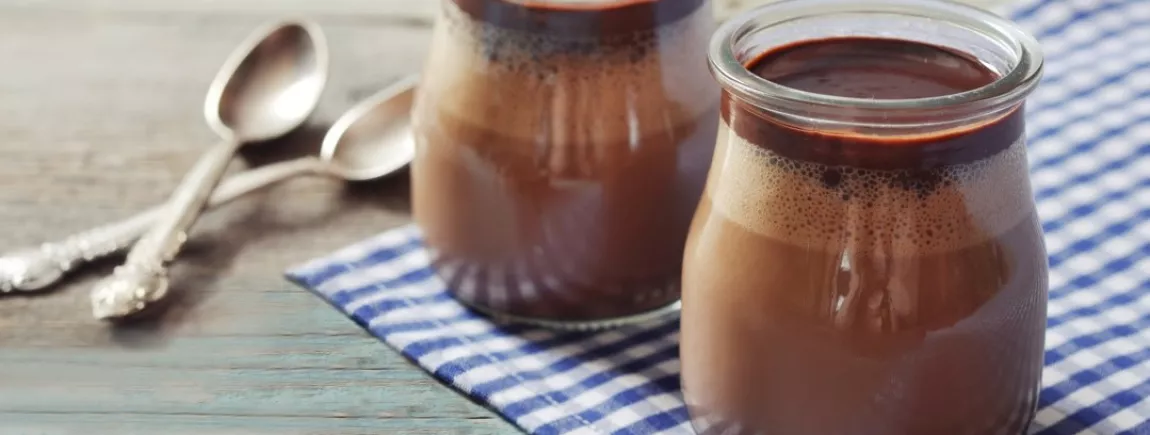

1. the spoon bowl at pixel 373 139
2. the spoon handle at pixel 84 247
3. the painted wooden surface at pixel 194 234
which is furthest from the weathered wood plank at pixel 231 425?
the spoon bowl at pixel 373 139

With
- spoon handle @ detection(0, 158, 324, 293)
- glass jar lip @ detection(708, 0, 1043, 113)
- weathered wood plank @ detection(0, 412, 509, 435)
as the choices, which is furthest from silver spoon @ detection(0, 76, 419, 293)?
glass jar lip @ detection(708, 0, 1043, 113)

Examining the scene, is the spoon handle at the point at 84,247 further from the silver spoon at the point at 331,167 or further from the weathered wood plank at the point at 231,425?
the weathered wood plank at the point at 231,425

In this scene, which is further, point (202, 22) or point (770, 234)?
point (202, 22)

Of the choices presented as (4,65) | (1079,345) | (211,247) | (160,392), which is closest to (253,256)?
(211,247)

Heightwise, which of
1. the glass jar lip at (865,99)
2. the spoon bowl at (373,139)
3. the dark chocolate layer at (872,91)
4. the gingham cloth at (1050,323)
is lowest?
the gingham cloth at (1050,323)

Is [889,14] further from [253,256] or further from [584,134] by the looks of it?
[253,256]

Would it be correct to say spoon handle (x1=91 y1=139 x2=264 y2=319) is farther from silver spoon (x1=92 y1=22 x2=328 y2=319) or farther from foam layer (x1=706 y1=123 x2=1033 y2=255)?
foam layer (x1=706 y1=123 x2=1033 y2=255)

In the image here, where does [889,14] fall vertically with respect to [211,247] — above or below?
above
